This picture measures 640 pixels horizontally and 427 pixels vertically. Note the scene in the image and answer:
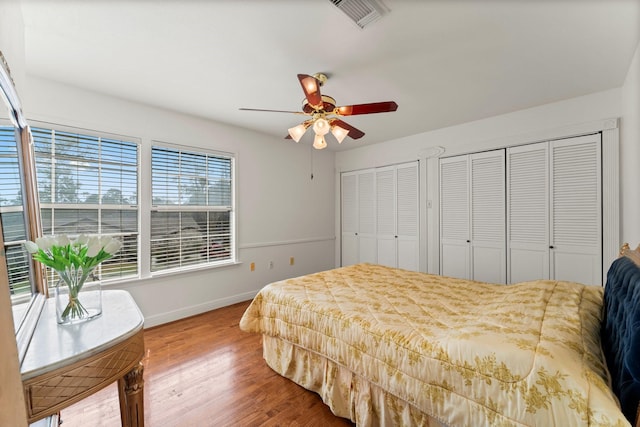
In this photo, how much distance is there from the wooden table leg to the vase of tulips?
13.2 inches

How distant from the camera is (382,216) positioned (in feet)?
15.4

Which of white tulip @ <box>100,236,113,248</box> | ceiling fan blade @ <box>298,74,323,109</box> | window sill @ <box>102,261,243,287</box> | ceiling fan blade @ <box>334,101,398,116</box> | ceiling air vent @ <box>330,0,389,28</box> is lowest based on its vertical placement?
window sill @ <box>102,261,243,287</box>

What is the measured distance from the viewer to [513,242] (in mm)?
3379

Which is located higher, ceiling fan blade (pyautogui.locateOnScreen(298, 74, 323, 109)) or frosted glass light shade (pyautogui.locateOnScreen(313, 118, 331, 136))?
ceiling fan blade (pyautogui.locateOnScreen(298, 74, 323, 109))

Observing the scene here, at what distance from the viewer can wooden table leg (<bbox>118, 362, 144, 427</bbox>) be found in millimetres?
1224

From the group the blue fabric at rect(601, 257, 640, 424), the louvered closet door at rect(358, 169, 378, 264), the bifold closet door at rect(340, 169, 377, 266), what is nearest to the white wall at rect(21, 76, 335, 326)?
the bifold closet door at rect(340, 169, 377, 266)

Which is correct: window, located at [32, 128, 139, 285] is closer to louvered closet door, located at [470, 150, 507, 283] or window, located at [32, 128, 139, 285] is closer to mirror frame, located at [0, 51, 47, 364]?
mirror frame, located at [0, 51, 47, 364]

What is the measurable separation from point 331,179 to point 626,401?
15.3ft

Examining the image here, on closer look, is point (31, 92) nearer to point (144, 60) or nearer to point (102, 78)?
point (102, 78)

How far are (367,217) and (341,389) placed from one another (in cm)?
340

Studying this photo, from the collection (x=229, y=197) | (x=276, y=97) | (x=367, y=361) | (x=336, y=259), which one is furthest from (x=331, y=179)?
(x=367, y=361)

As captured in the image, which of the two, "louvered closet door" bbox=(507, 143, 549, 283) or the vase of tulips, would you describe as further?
"louvered closet door" bbox=(507, 143, 549, 283)

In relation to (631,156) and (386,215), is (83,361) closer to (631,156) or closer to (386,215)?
(631,156)

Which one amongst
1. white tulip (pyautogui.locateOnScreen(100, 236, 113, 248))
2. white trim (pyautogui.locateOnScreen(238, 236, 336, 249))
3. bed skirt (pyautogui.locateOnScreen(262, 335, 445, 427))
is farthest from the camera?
Result: white trim (pyautogui.locateOnScreen(238, 236, 336, 249))
